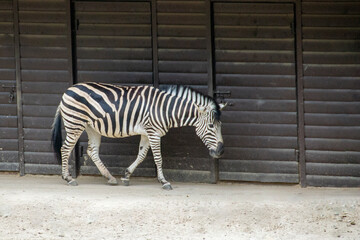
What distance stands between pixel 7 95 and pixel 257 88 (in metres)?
3.68

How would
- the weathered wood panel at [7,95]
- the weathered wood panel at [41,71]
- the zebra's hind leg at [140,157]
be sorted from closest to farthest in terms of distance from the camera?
the zebra's hind leg at [140,157] < the weathered wood panel at [41,71] < the weathered wood panel at [7,95]

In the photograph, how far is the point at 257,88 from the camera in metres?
12.6

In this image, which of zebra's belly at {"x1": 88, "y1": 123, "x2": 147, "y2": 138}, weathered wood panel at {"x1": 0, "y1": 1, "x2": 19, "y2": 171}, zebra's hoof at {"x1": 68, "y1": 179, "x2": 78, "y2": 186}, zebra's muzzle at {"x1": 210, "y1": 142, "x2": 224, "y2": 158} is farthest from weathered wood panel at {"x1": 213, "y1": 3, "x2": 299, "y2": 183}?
weathered wood panel at {"x1": 0, "y1": 1, "x2": 19, "y2": 171}

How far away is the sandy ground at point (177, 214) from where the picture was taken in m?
10.9

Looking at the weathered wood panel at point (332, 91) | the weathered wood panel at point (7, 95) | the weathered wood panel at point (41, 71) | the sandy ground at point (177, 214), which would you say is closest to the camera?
the sandy ground at point (177, 214)

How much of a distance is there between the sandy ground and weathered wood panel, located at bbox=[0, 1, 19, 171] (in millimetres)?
1027

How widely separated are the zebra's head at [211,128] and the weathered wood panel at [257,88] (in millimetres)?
336

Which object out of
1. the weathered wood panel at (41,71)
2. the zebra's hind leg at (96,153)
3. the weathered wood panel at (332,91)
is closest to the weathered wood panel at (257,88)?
the weathered wood panel at (332,91)

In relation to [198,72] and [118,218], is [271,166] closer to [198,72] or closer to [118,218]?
[198,72]

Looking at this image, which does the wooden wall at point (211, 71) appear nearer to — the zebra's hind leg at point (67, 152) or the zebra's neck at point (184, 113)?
the zebra's neck at point (184, 113)

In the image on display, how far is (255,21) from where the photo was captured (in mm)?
12461

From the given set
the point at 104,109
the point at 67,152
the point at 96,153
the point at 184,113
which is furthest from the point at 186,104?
the point at 67,152

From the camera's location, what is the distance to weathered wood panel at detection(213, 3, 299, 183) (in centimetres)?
1245

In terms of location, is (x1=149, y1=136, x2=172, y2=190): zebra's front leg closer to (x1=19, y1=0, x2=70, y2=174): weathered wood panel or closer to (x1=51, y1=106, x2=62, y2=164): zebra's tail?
(x1=51, y1=106, x2=62, y2=164): zebra's tail
